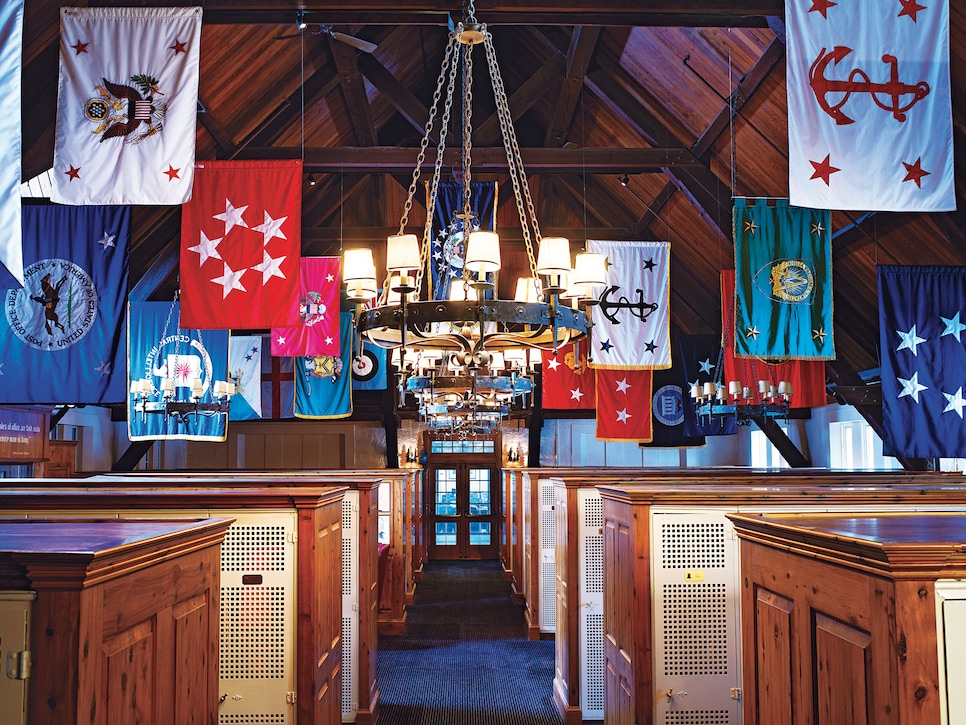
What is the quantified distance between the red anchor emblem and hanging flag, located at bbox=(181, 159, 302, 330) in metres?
3.46

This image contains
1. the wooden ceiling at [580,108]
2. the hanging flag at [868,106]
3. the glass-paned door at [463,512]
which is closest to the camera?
the hanging flag at [868,106]

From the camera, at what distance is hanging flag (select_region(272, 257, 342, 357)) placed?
9.55 metres

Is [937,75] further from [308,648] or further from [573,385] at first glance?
[573,385]

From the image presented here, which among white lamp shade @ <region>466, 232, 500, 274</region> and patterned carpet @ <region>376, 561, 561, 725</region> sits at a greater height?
white lamp shade @ <region>466, 232, 500, 274</region>

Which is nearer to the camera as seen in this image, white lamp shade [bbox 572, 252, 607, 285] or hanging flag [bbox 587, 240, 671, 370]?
white lamp shade [bbox 572, 252, 607, 285]

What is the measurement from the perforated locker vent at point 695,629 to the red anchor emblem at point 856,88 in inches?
105

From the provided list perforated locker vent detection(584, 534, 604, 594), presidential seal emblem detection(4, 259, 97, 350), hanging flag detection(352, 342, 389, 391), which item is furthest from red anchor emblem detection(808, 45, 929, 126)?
hanging flag detection(352, 342, 389, 391)

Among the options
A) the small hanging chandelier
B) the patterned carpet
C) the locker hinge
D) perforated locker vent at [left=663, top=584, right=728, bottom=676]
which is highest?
the small hanging chandelier

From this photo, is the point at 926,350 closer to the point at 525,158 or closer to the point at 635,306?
the point at 635,306

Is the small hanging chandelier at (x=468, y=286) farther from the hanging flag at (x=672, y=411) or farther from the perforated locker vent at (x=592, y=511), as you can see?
the hanging flag at (x=672, y=411)

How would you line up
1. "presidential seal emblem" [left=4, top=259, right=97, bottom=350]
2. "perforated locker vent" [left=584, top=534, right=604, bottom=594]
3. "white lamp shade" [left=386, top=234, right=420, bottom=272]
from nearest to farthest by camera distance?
1. "white lamp shade" [left=386, top=234, right=420, bottom=272]
2. "perforated locker vent" [left=584, top=534, right=604, bottom=594]
3. "presidential seal emblem" [left=4, top=259, right=97, bottom=350]

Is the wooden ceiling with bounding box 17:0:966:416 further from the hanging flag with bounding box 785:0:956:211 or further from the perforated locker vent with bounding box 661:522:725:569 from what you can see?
the perforated locker vent with bounding box 661:522:725:569

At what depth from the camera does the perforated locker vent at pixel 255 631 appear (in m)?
4.44

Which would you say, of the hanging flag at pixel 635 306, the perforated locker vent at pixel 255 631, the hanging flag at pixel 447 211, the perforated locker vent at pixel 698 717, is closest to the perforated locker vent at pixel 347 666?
Result: the perforated locker vent at pixel 255 631
